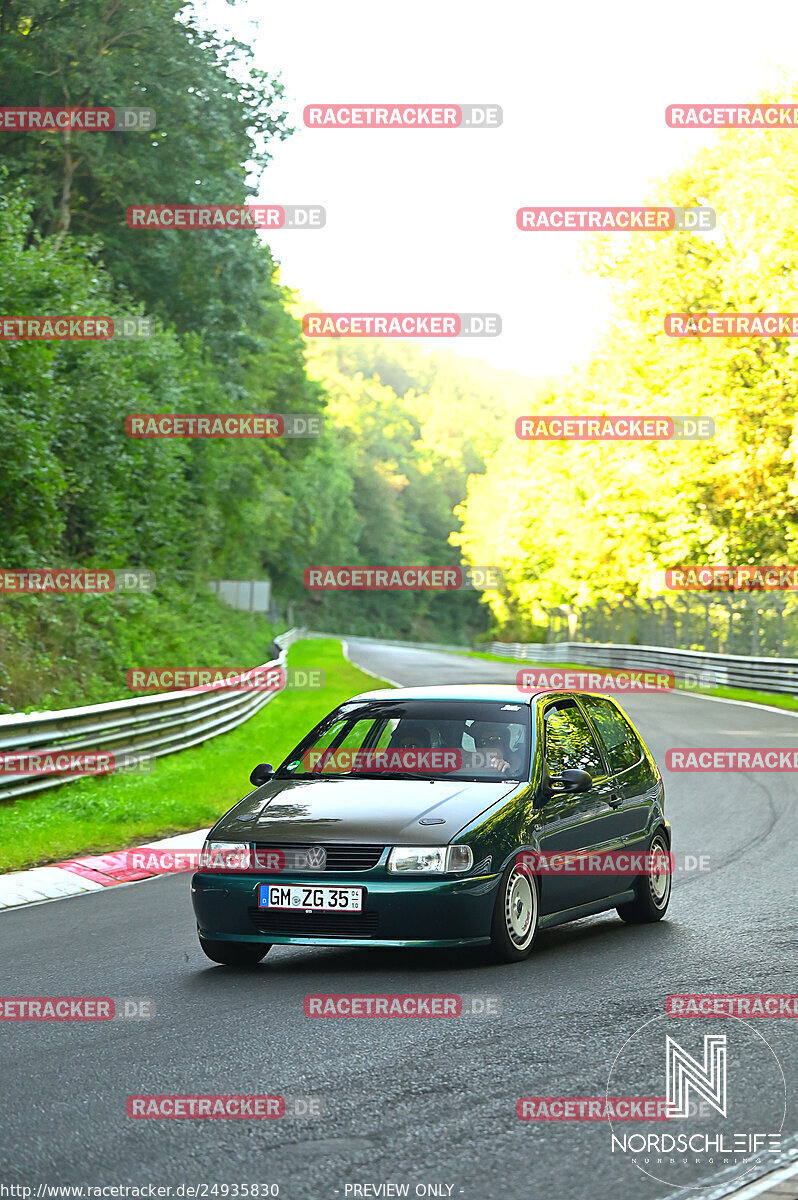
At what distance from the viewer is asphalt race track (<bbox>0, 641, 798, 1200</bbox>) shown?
15.9 ft

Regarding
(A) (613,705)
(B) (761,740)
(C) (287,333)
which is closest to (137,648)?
(B) (761,740)

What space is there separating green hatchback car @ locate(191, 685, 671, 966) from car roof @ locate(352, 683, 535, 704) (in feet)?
0.06

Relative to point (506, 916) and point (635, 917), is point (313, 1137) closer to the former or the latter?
point (506, 916)

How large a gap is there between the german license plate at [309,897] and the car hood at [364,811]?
25 cm

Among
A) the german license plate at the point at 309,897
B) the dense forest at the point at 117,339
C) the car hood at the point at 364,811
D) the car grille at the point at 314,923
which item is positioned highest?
the dense forest at the point at 117,339

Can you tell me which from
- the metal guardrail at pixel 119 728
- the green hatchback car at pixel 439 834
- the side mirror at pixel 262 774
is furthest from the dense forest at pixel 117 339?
the green hatchback car at pixel 439 834

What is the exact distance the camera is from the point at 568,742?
9.61 metres

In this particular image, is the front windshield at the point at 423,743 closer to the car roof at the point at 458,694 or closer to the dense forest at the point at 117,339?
the car roof at the point at 458,694

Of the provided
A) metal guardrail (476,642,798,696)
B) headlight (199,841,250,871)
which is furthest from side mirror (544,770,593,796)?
metal guardrail (476,642,798,696)

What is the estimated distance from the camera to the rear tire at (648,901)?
32.3 ft

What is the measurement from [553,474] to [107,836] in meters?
54.8

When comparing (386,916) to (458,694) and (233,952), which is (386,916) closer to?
(233,952)

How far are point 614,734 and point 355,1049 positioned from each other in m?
4.47

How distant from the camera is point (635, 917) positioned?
9961 millimetres
